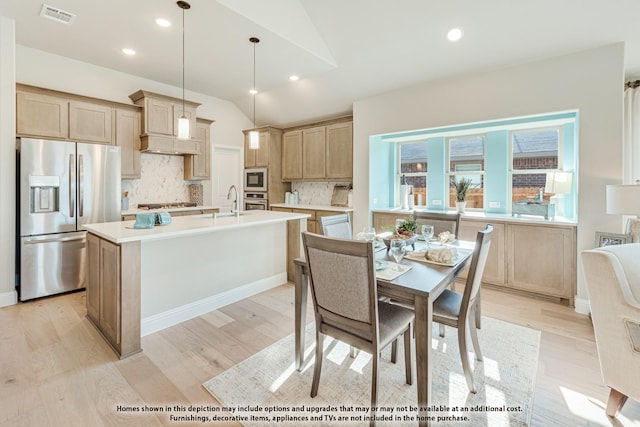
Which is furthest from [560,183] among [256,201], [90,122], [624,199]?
[90,122]

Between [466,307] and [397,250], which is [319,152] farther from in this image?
[466,307]

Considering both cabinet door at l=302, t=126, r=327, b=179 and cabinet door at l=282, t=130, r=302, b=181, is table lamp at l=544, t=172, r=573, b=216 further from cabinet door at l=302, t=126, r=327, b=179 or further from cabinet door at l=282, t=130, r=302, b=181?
cabinet door at l=282, t=130, r=302, b=181

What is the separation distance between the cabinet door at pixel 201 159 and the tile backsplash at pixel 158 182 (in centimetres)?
17

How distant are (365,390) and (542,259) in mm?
2662

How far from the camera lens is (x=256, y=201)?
6117 millimetres

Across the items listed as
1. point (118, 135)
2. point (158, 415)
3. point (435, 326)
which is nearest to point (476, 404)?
point (435, 326)

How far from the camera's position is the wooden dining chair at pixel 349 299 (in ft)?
4.87

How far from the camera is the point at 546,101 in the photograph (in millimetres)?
3145

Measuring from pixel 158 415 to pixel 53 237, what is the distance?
284cm

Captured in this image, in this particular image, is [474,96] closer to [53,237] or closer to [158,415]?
[158,415]

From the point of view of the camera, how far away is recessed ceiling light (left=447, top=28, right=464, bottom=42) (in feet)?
10.2

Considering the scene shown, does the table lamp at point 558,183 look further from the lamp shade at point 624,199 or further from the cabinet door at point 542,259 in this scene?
the lamp shade at point 624,199

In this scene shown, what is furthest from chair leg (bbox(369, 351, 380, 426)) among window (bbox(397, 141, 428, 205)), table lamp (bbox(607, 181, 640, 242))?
window (bbox(397, 141, 428, 205))

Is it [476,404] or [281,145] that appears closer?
[476,404]
